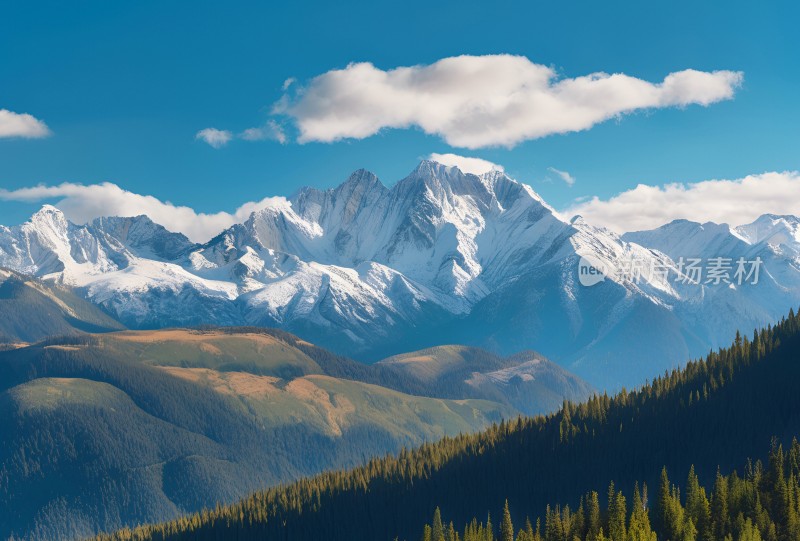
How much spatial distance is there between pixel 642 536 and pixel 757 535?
20161mm

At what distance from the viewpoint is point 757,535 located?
198 metres

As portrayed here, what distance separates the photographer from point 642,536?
19988 centimetres
